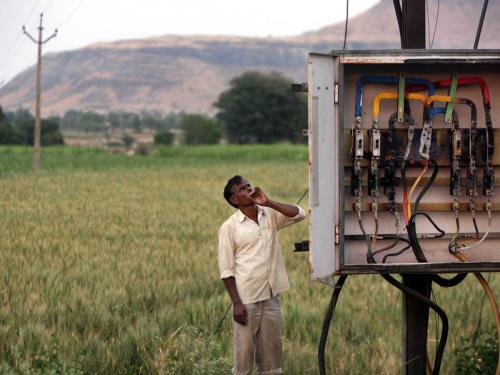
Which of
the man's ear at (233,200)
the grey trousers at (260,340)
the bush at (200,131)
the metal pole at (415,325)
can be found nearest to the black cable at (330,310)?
the grey trousers at (260,340)

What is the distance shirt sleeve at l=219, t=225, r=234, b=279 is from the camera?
6.03m

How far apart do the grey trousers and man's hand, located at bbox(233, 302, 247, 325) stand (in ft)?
0.11

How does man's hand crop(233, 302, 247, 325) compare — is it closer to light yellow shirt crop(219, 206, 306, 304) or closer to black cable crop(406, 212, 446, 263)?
light yellow shirt crop(219, 206, 306, 304)

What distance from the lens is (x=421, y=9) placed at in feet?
19.6

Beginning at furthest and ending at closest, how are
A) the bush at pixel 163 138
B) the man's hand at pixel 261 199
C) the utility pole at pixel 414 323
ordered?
the bush at pixel 163 138 < the utility pole at pixel 414 323 < the man's hand at pixel 261 199

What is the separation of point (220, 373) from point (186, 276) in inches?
226

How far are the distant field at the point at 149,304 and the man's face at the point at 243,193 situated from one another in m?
1.26

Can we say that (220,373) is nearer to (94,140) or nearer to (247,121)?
(247,121)

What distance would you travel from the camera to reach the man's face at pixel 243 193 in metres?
5.96

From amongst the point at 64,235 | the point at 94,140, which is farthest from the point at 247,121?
the point at 64,235

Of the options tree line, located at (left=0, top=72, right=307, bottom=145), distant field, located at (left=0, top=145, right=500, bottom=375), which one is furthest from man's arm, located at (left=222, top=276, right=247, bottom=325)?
tree line, located at (left=0, top=72, right=307, bottom=145)

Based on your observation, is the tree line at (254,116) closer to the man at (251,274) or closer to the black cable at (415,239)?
the man at (251,274)

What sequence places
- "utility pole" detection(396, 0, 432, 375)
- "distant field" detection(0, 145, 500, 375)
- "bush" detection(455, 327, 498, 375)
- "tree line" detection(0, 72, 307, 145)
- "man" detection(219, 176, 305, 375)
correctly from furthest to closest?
"tree line" detection(0, 72, 307, 145), "distant field" detection(0, 145, 500, 375), "bush" detection(455, 327, 498, 375), "utility pole" detection(396, 0, 432, 375), "man" detection(219, 176, 305, 375)

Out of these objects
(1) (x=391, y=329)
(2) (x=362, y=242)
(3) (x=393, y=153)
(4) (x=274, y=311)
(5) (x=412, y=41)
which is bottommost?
(1) (x=391, y=329)
